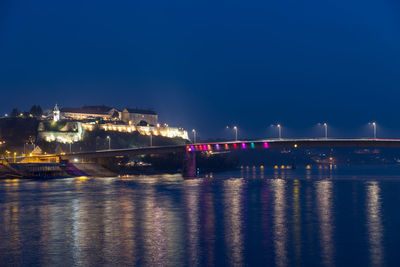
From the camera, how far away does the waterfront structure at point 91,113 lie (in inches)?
6117

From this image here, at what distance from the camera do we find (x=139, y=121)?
168375mm

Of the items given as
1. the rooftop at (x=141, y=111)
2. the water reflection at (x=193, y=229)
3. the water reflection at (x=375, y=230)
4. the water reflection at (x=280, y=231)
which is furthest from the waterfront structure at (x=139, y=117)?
the water reflection at (x=375, y=230)

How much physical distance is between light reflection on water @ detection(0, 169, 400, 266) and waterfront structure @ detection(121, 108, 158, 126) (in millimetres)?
117584

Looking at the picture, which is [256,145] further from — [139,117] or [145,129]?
[139,117]

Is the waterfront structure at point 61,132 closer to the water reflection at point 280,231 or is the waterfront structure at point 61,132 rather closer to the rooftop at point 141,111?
the rooftop at point 141,111

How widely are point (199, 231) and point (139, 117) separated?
142 meters

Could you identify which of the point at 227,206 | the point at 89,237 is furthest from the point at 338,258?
the point at 227,206

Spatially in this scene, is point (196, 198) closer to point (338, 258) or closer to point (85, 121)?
point (338, 258)

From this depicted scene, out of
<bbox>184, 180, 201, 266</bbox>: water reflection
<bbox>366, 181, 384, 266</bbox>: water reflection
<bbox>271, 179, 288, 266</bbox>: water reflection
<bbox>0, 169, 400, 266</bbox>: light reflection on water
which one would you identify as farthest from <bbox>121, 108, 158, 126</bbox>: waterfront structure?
<bbox>366, 181, 384, 266</bbox>: water reflection

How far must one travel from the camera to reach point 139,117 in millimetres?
168625

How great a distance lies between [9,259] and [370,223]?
2183 centimetres

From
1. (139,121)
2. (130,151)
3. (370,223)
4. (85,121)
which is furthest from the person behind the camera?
(139,121)

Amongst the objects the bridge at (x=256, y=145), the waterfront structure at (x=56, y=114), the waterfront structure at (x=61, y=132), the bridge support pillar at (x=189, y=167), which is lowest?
the bridge support pillar at (x=189, y=167)

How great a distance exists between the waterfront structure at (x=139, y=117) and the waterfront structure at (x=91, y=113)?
2704 millimetres
